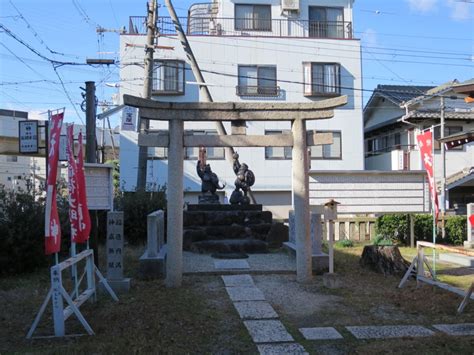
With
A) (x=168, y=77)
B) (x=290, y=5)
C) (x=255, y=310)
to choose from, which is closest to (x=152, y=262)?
(x=255, y=310)

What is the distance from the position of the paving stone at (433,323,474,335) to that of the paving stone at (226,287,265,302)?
8.92 feet

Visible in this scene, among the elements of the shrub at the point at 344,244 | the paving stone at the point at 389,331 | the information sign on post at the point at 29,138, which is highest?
the information sign on post at the point at 29,138

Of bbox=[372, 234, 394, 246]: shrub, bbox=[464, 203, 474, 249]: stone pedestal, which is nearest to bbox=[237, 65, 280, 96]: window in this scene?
bbox=[372, 234, 394, 246]: shrub

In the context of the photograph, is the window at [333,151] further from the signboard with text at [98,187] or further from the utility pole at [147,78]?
the signboard with text at [98,187]

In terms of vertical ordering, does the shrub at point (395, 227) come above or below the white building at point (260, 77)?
below

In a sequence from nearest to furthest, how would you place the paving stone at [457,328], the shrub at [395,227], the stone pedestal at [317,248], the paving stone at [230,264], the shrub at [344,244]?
1. the paving stone at [457,328]
2. the stone pedestal at [317,248]
3. the paving stone at [230,264]
4. the shrub at [344,244]
5. the shrub at [395,227]

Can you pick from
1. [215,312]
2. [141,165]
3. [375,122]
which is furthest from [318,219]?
[375,122]

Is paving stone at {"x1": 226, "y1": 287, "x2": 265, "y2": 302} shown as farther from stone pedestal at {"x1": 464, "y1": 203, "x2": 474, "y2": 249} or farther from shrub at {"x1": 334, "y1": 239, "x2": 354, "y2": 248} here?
stone pedestal at {"x1": 464, "y1": 203, "x2": 474, "y2": 249}

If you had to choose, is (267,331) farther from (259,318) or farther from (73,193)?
(73,193)

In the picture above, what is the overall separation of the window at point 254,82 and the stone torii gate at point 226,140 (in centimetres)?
1731

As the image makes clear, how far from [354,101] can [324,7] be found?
19.4 ft

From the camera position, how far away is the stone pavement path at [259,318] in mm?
5538

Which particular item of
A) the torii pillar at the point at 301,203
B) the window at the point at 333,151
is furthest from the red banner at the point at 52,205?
the window at the point at 333,151

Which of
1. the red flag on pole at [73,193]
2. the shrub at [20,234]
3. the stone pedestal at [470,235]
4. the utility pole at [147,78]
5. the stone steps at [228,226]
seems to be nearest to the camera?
the red flag on pole at [73,193]
